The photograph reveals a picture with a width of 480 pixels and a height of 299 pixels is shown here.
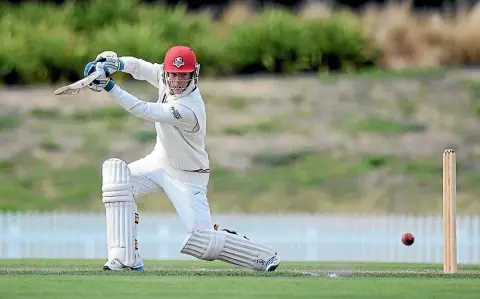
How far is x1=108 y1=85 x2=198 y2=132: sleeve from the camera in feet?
27.8

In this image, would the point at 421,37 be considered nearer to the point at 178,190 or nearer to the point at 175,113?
the point at 178,190

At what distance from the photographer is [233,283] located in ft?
25.3

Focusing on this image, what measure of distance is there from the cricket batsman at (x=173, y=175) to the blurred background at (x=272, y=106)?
5.56 m

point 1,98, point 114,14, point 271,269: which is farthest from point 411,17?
point 271,269

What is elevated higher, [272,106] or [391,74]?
[391,74]

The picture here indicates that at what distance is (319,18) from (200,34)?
1831mm

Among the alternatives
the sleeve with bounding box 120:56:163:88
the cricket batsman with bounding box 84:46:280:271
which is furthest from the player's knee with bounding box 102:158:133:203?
the sleeve with bounding box 120:56:163:88

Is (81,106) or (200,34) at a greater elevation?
(200,34)

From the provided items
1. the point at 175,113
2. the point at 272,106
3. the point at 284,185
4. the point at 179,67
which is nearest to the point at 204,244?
the point at 175,113

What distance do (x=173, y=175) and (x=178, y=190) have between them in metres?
0.12

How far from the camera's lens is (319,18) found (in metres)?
19.9

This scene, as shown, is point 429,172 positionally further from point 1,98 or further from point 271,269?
point 271,269

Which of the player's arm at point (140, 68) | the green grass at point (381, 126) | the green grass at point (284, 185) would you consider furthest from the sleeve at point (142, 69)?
the green grass at point (381, 126)

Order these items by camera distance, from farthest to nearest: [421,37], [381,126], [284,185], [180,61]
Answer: [421,37] < [381,126] < [284,185] < [180,61]
